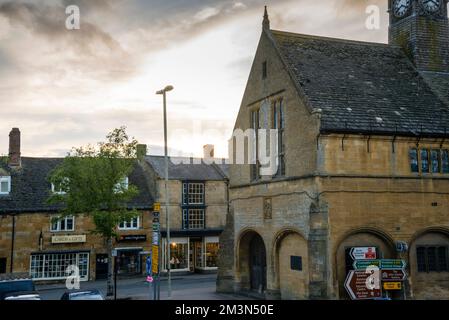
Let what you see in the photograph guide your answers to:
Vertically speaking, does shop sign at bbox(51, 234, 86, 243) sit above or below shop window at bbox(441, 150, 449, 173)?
below

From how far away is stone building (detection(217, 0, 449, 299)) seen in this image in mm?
20797

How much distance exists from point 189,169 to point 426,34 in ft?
83.2

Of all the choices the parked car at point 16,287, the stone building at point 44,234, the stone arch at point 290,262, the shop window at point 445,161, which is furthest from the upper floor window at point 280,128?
the stone building at point 44,234

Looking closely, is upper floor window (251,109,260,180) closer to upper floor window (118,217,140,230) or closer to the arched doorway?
the arched doorway

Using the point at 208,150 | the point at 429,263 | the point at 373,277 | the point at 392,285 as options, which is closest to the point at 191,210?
the point at 208,150

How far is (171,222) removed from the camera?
43.1 metres

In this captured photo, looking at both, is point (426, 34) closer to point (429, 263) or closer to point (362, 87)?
point (362, 87)

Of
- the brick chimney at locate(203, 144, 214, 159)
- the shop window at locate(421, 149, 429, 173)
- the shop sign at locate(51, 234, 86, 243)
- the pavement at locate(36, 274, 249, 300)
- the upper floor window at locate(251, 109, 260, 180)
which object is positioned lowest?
the pavement at locate(36, 274, 249, 300)

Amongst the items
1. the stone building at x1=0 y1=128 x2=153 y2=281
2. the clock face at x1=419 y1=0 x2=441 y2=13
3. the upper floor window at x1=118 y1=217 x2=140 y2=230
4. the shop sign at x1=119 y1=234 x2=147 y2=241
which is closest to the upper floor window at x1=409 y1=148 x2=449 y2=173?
the clock face at x1=419 y1=0 x2=441 y2=13

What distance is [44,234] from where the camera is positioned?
123 ft

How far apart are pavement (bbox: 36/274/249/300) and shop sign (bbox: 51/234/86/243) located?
139 inches
